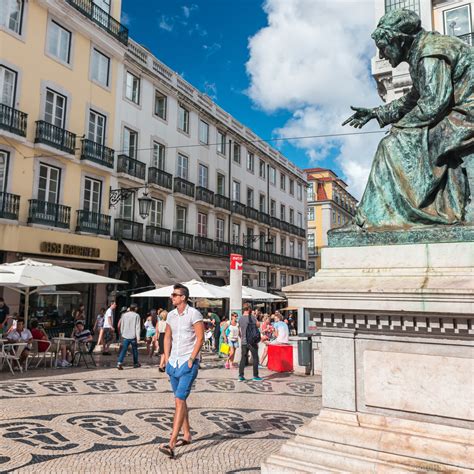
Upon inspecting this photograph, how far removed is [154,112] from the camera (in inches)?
928

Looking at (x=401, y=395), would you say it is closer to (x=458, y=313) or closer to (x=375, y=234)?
(x=458, y=313)

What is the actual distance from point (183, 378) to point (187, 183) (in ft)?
69.3

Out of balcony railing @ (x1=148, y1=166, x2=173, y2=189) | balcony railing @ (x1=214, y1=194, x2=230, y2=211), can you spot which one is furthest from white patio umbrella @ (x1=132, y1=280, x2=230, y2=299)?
balcony railing @ (x1=214, y1=194, x2=230, y2=211)

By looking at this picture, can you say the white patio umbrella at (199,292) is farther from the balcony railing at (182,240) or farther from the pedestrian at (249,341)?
the balcony railing at (182,240)

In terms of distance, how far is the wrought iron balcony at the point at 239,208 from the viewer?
29664 mm

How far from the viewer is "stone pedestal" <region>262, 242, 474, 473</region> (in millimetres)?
2957

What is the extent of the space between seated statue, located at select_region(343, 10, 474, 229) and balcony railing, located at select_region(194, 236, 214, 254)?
2168cm

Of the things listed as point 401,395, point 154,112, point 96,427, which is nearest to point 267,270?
point 154,112

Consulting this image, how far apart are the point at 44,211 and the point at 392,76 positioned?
13.3 meters

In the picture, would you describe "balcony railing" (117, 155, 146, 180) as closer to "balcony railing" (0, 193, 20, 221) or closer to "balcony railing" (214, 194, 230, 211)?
"balcony railing" (0, 193, 20, 221)

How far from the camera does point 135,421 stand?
19.0 feet

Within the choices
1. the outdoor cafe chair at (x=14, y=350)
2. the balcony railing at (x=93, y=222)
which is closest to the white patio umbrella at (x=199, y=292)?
the outdoor cafe chair at (x=14, y=350)

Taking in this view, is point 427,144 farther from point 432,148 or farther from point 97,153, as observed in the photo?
point 97,153

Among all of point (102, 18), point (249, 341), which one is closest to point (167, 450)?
point (249, 341)
